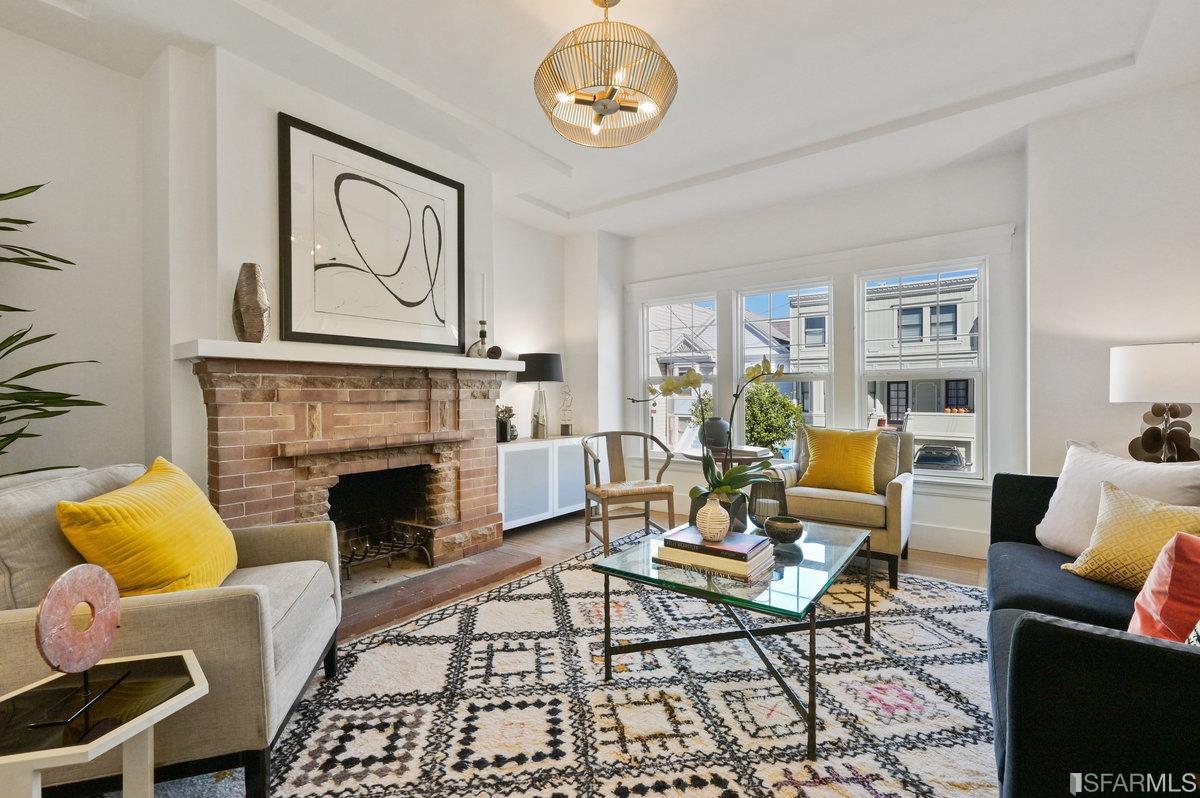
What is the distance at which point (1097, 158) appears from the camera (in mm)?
3041

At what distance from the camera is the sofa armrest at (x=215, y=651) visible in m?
1.32

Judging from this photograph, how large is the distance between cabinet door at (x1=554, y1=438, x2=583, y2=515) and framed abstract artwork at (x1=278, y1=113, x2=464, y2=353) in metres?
1.41

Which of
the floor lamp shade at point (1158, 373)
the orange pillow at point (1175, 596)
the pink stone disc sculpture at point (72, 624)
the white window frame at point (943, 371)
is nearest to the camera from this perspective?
the pink stone disc sculpture at point (72, 624)

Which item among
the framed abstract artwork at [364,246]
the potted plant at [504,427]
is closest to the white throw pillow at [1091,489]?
the framed abstract artwork at [364,246]

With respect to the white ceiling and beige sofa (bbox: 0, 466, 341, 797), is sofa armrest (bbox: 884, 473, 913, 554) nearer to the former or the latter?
the white ceiling

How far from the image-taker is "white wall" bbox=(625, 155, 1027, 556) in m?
3.64

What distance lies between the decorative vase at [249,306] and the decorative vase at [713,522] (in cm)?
219

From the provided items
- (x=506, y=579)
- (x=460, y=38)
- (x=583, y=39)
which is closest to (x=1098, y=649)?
(x=583, y=39)

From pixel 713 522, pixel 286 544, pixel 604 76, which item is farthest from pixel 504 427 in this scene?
Result: pixel 604 76

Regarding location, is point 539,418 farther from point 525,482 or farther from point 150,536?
point 150,536

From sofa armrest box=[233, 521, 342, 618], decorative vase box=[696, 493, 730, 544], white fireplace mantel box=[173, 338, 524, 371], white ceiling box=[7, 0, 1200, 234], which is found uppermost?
white ceiling box=[7, 0, 1200, 234]

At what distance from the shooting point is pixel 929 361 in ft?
Answer: 13.1

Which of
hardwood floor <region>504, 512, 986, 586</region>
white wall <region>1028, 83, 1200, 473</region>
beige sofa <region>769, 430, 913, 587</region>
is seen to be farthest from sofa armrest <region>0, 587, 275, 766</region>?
white wall <region>1028, 83, 1200, 473</region>

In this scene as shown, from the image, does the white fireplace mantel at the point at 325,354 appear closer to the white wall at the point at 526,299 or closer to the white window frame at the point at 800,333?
the white wall at the point at 526,299
